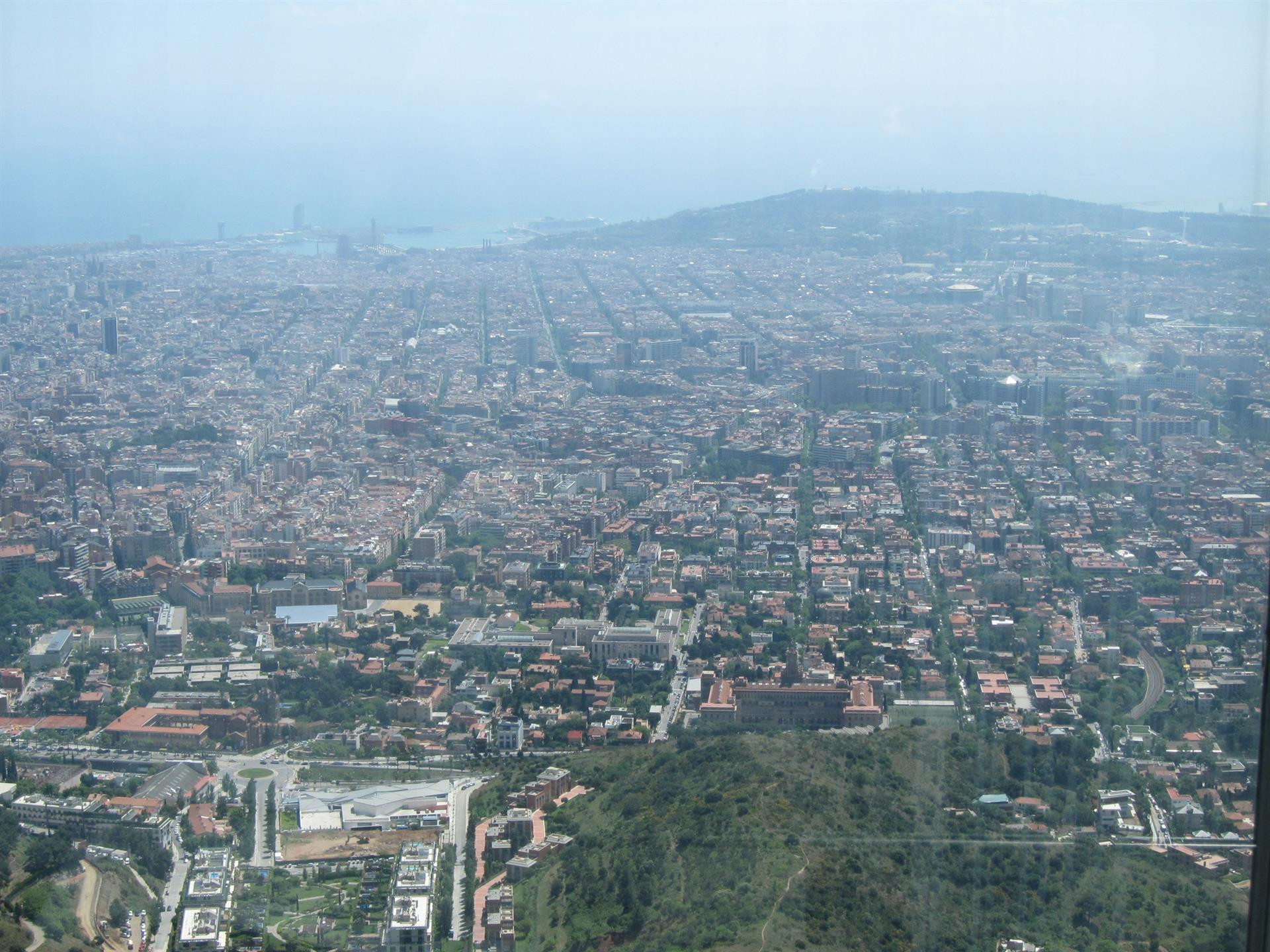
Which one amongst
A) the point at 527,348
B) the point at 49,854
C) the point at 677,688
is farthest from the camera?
the point at 527,348

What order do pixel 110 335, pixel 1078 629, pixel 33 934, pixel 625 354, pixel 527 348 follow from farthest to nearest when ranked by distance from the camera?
pixel 527 348 → pixel 625 354 → pixel 110 335 → pixel 1078 629 → pixel 33 934

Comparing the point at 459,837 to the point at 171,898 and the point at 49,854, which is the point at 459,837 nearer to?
the point at 171,898

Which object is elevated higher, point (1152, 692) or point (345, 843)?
point (1152, 692)

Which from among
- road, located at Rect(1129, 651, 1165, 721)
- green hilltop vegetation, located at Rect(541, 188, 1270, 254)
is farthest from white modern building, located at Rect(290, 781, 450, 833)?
green hilltop vegetation, located at Rect(541, 188, 1270, 254)

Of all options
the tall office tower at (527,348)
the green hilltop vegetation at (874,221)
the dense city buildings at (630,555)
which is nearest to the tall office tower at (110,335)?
the dense city buildings at (630,555)

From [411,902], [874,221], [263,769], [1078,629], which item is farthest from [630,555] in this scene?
[874,221]

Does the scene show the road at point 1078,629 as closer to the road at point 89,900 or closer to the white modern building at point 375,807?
the white modern building at point 375,807

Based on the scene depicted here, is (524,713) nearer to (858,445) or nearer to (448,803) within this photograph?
(448,803)
